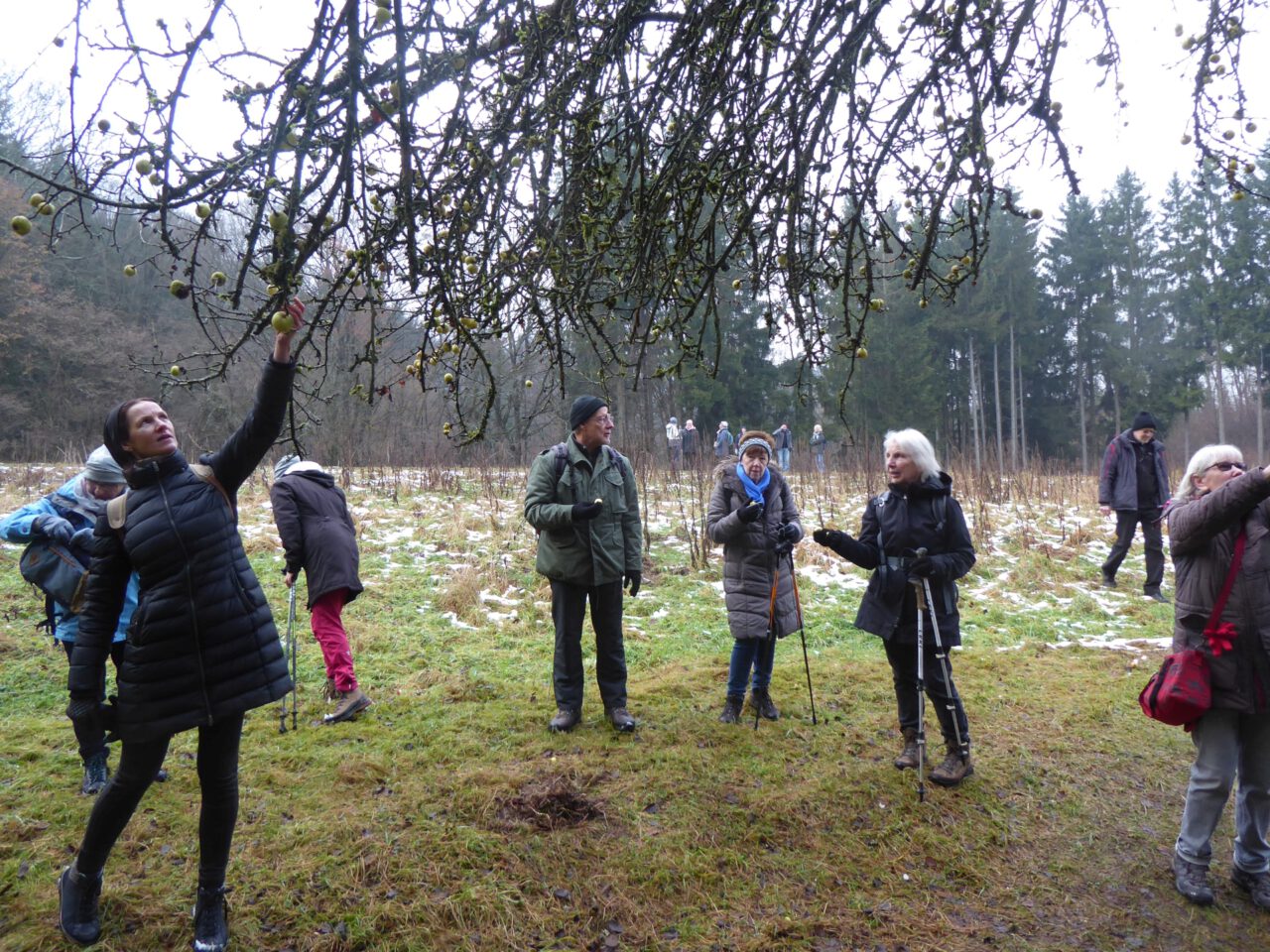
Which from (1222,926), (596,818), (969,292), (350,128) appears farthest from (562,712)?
(969,292)

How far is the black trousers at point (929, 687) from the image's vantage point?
3.96 m

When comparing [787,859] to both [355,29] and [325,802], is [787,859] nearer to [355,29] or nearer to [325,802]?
[325,802]

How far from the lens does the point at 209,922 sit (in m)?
2.74

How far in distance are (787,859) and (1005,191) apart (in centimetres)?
301

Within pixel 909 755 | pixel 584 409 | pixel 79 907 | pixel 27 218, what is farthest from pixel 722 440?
pixel 27 218

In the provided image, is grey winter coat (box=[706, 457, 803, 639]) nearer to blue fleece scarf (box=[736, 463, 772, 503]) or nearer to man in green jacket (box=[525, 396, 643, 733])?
blue fleece scarf (box=[736, 463, 772, 503])

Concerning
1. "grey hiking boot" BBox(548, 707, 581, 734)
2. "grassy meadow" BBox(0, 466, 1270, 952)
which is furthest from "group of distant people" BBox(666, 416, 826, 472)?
"grey hiking boot" BBox(548, 707, 581, 734)

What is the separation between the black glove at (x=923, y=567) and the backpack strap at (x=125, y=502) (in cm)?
313

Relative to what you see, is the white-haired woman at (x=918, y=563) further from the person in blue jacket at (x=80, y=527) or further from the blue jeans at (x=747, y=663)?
the person in blue jacket at (x=80, y=527)

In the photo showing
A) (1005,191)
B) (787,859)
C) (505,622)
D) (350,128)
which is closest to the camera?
(350,128)

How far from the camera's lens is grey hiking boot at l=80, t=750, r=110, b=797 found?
3.80 m

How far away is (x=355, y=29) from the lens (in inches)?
84.4

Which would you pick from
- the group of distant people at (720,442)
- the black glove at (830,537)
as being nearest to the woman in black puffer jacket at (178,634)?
the black glove at (830,537)

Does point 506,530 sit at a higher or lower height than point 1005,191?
lower
